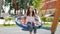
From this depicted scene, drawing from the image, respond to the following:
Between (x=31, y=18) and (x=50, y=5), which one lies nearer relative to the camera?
(x=50, y=5)

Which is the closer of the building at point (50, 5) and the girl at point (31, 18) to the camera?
the building at point (50, 5)

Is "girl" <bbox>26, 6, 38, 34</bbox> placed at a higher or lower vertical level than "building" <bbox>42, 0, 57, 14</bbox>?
lower

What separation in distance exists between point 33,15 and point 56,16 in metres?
1.71

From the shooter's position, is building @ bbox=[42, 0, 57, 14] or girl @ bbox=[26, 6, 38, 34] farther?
girl @ bbox=[26, 6, 38, 34]

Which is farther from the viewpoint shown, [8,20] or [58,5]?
[8,20]

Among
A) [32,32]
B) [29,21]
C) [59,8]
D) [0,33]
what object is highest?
[59,8]

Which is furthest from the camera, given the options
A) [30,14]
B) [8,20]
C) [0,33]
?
[8,20]

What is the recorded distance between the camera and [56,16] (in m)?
0.83

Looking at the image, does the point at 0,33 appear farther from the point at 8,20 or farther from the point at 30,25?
the point at 8,20

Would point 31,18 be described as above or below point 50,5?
below

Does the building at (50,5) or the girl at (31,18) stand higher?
the building at (50,5)

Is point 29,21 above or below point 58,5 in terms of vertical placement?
below

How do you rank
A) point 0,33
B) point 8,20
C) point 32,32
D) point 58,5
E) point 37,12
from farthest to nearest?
point 8,20
point 0,33
point 32,32
point 37,12
point 58,5

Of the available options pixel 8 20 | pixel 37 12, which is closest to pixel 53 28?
pixel 37 12
